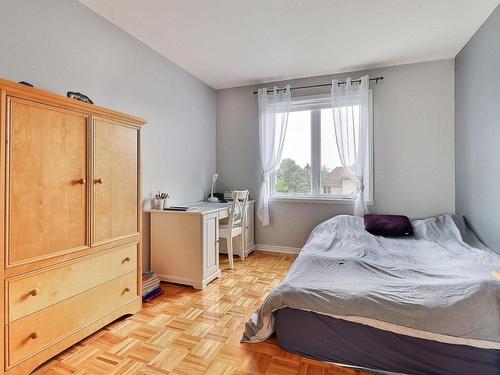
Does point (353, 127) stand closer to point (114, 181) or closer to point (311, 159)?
point (311, 159)

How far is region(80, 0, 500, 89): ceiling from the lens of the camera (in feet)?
7.29

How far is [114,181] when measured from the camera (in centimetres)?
197

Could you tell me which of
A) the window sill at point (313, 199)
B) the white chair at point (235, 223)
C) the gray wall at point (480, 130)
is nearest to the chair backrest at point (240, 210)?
the white chair at point (235, 223)

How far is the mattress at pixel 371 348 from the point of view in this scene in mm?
1341

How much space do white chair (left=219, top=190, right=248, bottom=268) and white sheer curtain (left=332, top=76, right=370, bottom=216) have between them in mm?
1423

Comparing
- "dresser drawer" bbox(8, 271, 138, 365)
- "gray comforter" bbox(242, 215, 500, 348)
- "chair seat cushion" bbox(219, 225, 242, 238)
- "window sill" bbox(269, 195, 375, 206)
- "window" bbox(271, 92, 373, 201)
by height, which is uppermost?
"window" bbox(271, 92, 373, 201)

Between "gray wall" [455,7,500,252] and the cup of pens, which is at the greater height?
"gray wall" [455,7,500,252]

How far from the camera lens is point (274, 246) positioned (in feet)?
13.1

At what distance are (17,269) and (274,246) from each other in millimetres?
3093

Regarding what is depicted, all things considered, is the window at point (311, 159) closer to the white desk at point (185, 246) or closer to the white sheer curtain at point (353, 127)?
the white sheer curtain at point (353, 127)

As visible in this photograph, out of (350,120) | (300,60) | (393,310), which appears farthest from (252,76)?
(393,310)

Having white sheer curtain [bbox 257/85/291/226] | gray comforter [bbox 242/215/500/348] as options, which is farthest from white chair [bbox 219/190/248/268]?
gray comforter [bbox 242/215/500/348]

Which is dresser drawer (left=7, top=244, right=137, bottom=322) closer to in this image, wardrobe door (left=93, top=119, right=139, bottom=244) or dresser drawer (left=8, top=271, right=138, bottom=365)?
dresser drawer (left=8, top=271, right=138, bottom=365)

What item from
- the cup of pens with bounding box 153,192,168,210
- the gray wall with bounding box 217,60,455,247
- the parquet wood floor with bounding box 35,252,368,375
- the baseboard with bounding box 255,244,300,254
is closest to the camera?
the parquet wood floor with bounding box 35,252,368,375
